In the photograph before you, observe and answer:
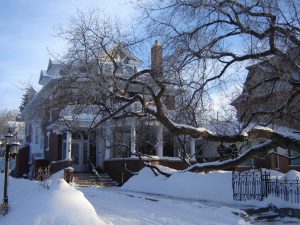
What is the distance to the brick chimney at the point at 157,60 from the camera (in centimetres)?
1825

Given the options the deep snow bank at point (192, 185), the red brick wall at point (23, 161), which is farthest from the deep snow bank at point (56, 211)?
the red brick wall at point (23, 161)

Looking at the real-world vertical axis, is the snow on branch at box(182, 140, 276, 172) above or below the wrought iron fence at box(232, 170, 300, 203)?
above

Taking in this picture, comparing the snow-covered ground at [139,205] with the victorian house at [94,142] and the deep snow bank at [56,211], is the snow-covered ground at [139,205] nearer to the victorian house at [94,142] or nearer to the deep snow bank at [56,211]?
the deep snow bank at [56,211]

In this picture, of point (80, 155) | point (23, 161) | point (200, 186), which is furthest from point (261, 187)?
point (23, 161)

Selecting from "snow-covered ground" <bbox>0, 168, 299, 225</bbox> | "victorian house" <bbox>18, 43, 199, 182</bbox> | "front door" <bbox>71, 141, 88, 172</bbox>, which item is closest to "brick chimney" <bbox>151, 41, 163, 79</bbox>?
"snow-covered ground" <bbox>0, 168, 299, 225</bbox>

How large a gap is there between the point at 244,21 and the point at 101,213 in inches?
328

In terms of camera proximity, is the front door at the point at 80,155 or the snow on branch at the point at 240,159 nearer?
the snow on branch at the point at 240,159

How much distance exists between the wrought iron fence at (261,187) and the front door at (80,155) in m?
19.1

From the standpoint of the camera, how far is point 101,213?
13820mm

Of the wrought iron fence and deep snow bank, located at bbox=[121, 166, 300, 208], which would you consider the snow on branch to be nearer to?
deep snow bank, located at bbox=[121, 166, 300, 208]

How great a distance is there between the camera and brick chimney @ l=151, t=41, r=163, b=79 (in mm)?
18250

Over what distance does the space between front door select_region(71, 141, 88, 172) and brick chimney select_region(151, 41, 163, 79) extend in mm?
17861

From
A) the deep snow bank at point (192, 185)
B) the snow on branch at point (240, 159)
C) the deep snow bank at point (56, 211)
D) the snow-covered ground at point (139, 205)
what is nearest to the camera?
the deep snow bank at point (56, 211)

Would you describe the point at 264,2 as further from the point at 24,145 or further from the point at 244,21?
the point at 24,145
